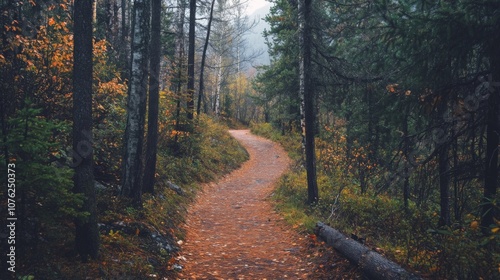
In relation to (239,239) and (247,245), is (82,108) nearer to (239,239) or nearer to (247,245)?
(247,245)

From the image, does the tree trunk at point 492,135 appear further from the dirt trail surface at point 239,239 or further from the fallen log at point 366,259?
the dirt trail surface at point 239,239

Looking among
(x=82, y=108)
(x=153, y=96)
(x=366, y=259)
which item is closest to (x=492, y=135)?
(x=366, y=259)

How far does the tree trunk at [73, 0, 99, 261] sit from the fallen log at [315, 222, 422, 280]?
4.72 meters

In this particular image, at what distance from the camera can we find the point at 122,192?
316 inches

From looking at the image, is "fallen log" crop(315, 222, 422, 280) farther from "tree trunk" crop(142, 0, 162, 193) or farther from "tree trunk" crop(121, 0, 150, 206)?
"tree trunk" crop(142, 0, 162, 193)

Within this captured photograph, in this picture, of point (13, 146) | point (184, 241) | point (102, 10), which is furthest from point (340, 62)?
point (102, 10)

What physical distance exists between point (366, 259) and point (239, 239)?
390cm

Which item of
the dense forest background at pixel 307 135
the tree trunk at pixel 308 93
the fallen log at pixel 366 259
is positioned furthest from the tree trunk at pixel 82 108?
the tree trunk at pixel 308 93

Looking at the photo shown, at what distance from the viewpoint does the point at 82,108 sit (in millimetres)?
4953

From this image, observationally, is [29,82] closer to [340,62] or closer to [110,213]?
[110,213]

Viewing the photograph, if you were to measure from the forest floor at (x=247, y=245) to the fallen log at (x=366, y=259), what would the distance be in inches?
8.5

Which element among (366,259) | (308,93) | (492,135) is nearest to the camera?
(366,259)

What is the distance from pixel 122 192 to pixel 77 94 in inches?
148

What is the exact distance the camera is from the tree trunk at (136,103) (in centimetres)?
776
